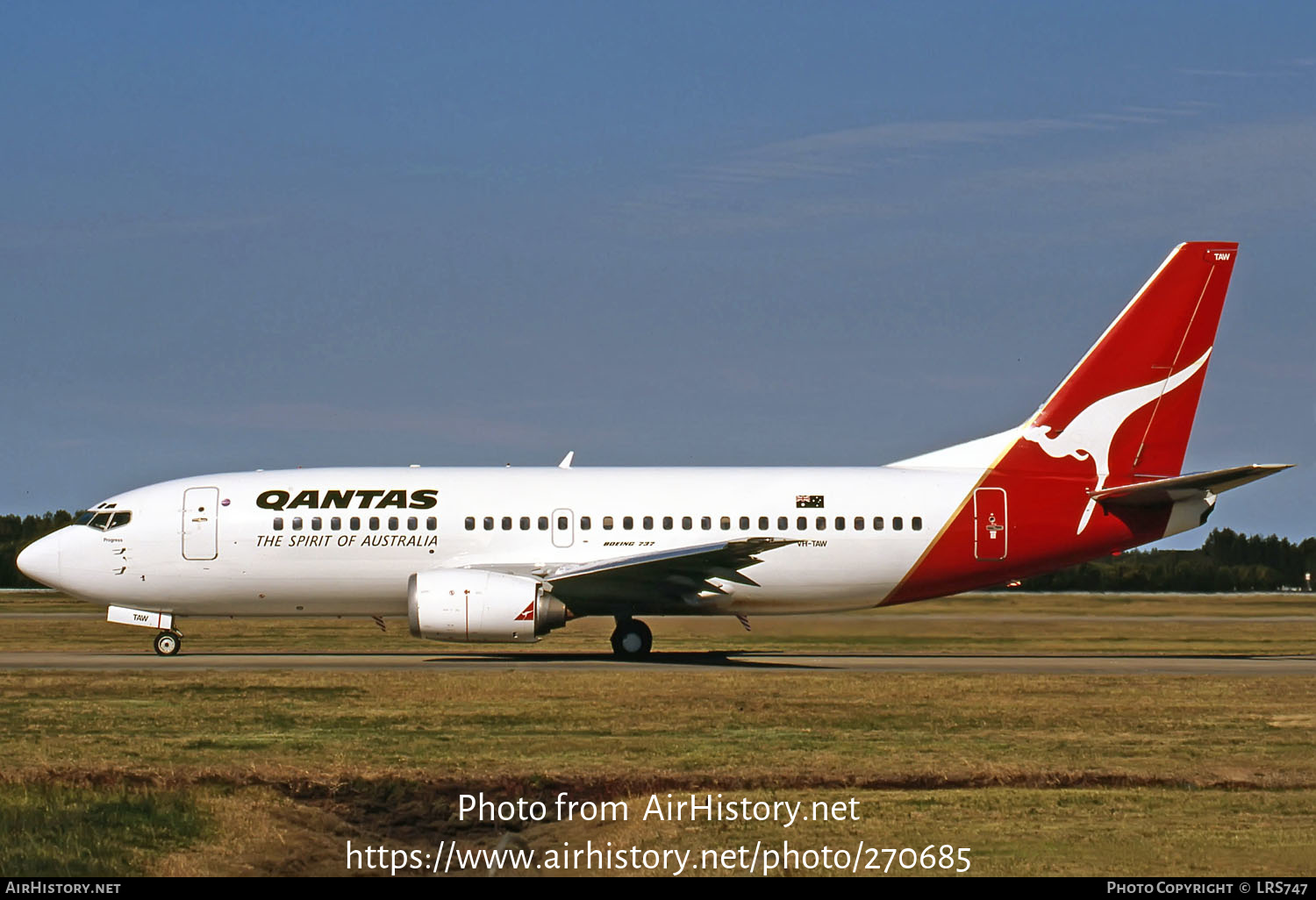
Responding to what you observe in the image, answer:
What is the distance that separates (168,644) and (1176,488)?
18427mm

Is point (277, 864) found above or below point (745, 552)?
below

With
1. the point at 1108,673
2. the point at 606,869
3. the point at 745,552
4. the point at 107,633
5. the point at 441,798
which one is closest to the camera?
the point at 606,869

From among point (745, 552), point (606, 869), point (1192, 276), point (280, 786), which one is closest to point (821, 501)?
point (745, 552)

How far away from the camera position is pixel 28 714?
1816 centimetres

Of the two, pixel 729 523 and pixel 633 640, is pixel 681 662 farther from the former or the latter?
pixel 729 523

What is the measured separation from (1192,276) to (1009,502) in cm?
546

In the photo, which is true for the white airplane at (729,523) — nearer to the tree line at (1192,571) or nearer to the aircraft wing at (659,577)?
the aircraft wing at (659,577)

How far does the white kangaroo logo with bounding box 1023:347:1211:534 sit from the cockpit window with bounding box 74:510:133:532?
16698mm

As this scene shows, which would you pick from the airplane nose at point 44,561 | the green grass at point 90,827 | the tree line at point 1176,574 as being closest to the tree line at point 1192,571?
the tree line at point 1176,574

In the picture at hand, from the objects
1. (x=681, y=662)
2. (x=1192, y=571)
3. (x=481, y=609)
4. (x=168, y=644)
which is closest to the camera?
(x=481, y=609)

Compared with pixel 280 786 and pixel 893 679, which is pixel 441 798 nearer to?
pixel 280 786

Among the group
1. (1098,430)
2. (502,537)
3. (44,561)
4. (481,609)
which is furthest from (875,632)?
(44,561)

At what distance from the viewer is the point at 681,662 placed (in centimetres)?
2692

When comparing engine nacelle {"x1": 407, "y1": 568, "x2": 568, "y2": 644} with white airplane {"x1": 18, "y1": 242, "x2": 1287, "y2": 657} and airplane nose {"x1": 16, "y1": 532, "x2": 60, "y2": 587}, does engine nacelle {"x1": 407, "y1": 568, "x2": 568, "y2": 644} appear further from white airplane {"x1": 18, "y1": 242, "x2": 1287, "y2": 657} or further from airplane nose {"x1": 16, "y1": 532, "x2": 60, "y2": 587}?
airplane nose {"x1": 16, "y1": 532, "x2": 60, "y2": 587}
